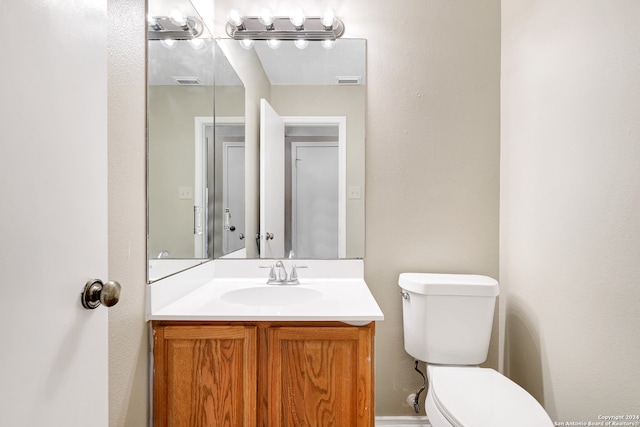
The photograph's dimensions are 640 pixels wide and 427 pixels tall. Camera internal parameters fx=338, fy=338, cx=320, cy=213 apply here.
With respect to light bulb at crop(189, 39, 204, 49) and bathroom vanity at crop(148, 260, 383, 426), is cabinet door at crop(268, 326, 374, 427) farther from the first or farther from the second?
light bulb at crop(189, 39, 204, 49)

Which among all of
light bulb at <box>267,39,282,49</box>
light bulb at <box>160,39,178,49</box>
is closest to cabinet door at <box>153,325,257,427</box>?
light bulb at <box>160,39,178,49</box>

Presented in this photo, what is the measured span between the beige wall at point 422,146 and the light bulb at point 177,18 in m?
0.47

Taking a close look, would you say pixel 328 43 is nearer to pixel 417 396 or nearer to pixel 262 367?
pixel 262 367

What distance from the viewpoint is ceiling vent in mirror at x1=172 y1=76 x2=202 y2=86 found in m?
1.39

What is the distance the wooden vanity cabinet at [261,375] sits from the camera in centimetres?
117

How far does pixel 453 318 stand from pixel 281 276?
82 centimetres

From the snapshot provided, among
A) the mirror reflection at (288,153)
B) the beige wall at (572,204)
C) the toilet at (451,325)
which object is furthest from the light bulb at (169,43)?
the beige wall at (572,204)

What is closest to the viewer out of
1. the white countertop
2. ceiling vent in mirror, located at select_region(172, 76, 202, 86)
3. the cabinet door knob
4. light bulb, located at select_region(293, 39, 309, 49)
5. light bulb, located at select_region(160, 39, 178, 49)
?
the cabinet door knob

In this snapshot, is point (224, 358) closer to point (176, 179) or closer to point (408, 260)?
point (176, 179)

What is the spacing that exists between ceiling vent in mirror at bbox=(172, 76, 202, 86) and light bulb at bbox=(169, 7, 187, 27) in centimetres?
20

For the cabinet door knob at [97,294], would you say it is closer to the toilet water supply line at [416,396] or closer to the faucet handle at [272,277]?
the faucet handle at [272,277]

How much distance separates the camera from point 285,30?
172 centimetres

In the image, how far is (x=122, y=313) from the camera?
1.01 metres

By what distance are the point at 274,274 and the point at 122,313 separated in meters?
0.75
